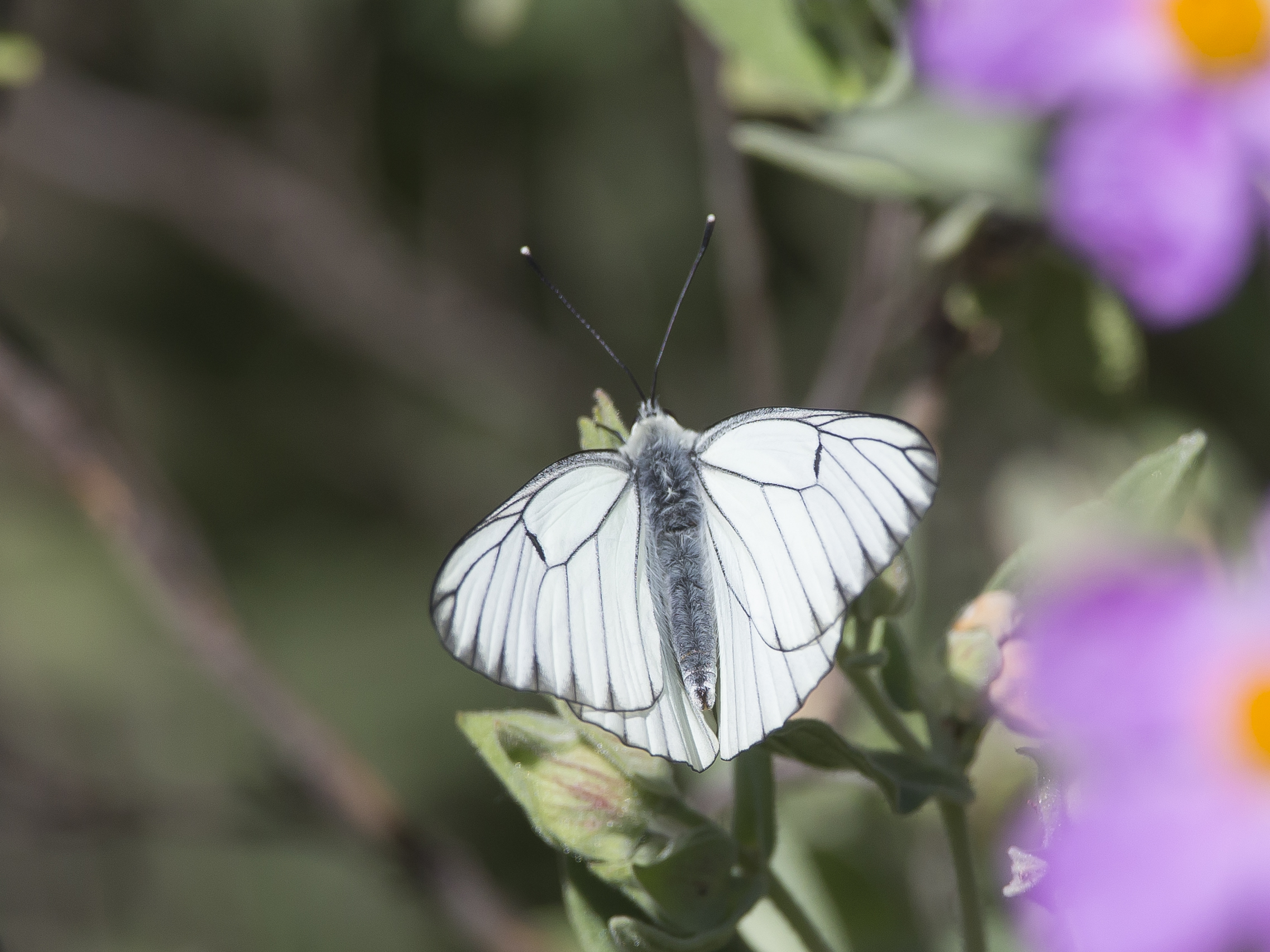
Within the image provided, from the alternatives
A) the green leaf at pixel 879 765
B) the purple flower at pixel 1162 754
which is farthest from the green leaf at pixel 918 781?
the purple flower at pixel 1162 754

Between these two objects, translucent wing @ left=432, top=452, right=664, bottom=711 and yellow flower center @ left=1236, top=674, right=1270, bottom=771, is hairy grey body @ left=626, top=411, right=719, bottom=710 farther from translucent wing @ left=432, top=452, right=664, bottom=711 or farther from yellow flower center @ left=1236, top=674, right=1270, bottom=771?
yellow flower center @ left=1236, top=674, right=1270, bottom=771

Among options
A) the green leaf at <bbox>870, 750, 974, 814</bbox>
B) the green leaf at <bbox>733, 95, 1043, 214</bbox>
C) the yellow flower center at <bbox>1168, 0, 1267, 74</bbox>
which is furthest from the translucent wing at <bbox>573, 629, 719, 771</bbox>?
the yellow flower center at <bbox>1168, 0, 1267, 74</bbox>

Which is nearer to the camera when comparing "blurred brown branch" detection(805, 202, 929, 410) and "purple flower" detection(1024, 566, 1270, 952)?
"purple flower" detection(1024, 566, 1270, 952)

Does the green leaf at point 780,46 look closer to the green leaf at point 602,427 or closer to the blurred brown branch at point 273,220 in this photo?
the green leaf at point 602,427

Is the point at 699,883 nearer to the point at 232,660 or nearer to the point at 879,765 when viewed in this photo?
the point at 879,765

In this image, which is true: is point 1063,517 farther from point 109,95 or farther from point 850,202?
point 109,95

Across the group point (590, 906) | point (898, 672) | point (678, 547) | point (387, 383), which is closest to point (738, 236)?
point (678, 547)
